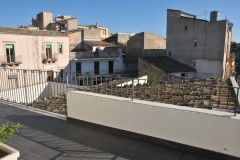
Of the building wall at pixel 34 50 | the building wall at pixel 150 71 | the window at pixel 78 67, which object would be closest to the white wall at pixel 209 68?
the building wall at pixel 150 71

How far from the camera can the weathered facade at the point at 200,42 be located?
2006cm

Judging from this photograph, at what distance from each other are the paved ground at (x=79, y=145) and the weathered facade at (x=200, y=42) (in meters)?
19.3

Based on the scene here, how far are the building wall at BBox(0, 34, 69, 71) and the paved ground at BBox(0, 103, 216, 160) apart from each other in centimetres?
1561

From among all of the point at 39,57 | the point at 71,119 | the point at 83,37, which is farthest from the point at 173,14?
the point at 71,119

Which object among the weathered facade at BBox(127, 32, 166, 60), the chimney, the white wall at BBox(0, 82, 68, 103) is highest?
the chimney

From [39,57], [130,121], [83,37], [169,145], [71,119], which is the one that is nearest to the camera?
[169,145]

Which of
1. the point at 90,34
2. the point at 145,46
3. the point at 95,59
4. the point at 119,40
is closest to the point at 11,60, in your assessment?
the point at 95,59

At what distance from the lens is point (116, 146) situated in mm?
3422

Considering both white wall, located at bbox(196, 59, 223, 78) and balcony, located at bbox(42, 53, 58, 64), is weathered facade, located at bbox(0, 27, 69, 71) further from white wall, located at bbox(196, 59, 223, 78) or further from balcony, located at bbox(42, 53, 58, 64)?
white wall, located at bbox(196, 59, 223, 78)

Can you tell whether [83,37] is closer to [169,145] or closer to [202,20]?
[202,20]

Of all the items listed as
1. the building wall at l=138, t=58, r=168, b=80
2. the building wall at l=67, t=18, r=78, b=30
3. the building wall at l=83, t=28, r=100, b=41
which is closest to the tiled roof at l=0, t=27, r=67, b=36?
the building wall at l=83, t=28, r=100, b=41

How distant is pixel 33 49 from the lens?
19812mm

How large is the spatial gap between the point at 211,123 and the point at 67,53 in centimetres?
2217

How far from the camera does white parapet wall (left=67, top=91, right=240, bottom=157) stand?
288 cm
